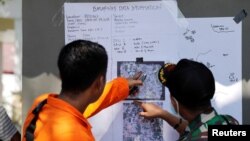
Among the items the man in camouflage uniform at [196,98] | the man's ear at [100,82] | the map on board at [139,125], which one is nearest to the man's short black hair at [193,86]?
the man in camouflage uniform at [196,98]

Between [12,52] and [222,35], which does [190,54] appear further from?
[12,52]

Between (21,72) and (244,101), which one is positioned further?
(21,72)

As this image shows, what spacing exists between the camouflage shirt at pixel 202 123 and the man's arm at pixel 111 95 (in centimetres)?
53

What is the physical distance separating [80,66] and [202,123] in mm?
521

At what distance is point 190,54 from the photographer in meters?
2.38

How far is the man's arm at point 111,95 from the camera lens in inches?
86.0

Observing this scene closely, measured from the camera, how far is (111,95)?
7.26ft

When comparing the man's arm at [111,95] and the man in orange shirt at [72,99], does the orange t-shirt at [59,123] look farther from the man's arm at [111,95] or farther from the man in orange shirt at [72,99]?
the man's arm at [111,95]

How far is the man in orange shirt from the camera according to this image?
1557mm

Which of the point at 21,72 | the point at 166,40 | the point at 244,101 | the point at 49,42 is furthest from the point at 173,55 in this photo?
the point at 21,72

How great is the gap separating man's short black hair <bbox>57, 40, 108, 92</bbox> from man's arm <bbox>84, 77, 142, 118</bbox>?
1.58 feet

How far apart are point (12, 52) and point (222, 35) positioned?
1172 millimetres

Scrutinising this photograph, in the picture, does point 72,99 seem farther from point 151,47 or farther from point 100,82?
point 151,47

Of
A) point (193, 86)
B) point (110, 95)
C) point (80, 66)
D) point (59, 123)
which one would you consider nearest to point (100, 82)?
point (80, 66)
